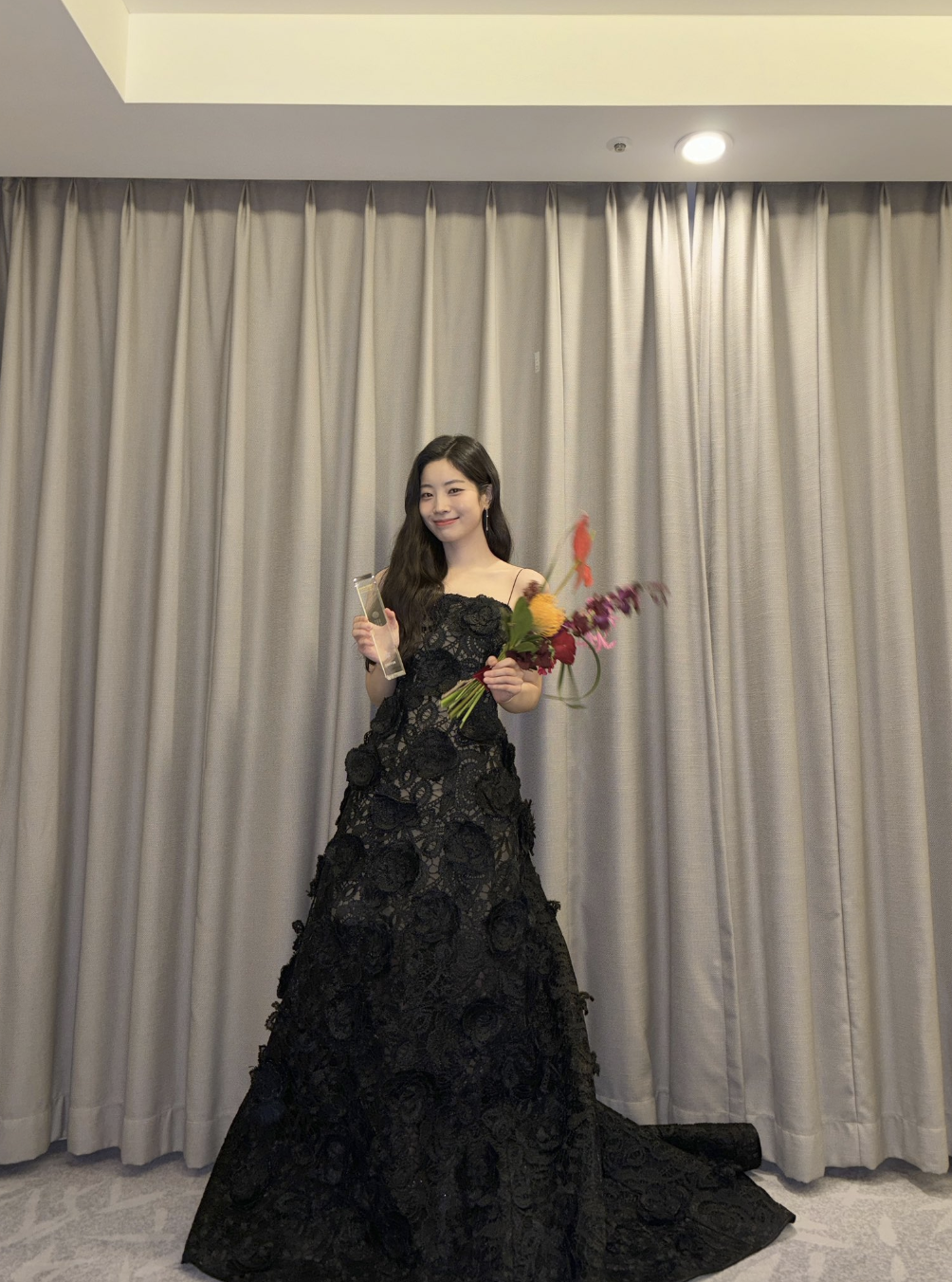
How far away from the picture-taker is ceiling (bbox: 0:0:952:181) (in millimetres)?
2555

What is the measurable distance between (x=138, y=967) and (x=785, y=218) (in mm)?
2986

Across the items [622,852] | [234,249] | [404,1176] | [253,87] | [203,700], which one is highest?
[253,87]

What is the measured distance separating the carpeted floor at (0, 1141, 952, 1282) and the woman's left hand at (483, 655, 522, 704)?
1382 mm

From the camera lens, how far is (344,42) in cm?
260

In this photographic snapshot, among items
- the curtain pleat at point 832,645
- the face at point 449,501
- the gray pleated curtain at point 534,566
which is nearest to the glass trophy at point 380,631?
the face at point 449,501

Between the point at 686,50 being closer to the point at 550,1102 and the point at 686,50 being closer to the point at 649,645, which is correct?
the point at 649,645

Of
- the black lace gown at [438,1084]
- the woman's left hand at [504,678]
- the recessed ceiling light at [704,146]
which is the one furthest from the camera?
the recessed ceiling light at [704,146]

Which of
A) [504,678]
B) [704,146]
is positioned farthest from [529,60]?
[504,678]

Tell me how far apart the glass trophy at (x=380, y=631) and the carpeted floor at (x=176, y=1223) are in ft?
4.66

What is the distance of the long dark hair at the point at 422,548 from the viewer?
8.18 ft

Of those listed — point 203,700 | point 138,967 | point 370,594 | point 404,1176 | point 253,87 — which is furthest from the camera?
point 203,700

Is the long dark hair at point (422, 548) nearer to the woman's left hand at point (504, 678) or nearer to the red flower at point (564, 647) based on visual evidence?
the woman's left hand at point (504, 678)

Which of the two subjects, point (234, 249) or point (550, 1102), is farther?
point (234, 249)

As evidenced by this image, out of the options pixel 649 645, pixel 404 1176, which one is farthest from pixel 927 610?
pixel 404 1176
